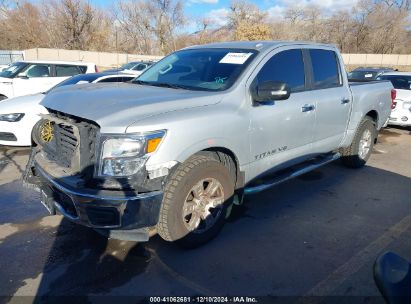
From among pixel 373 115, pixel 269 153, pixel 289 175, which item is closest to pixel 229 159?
pixel 269 153

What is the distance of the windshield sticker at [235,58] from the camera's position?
379 cm

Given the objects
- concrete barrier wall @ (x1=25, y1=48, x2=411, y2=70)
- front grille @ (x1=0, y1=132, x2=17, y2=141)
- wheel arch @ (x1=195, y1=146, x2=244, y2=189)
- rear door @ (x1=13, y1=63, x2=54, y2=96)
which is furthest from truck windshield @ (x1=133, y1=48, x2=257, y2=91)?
concrete barrier wall @ (x1=25, y1=48, x2=411, y2=70)

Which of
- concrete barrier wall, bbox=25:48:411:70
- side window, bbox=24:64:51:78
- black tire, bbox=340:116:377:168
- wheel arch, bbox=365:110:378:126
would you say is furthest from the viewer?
concrete barrier wall, bbox=25:48:411:70

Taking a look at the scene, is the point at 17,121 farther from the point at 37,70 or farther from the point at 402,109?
the point at 402,109

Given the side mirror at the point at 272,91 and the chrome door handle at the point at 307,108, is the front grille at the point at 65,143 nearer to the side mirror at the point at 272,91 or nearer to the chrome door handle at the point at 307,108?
the side mirror at the point at 272,91

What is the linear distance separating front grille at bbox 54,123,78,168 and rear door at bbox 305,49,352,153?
9.42 feet

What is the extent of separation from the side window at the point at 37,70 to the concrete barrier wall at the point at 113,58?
2798 centimetres

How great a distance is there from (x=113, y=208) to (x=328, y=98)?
3203 millimetres

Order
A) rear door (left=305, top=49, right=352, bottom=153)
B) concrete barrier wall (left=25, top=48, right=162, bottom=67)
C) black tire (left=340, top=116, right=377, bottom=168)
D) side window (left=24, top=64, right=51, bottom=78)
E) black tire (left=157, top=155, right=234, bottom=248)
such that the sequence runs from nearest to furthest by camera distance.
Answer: black tire (left=157, top=155, right=234, bottom=248)
rear door (left=305, top=49, right=352, bottom=153)
black tire (left=340, top=116, right=377, bottom=168)
side window (left=24, top=64, right=51, bottom=78)
concrete barrier wall (left=25, top=48, right=162, bottom=67)

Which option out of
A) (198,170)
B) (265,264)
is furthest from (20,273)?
(265,264)

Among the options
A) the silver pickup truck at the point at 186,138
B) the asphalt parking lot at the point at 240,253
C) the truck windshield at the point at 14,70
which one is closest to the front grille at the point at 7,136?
the asphalt parking lot at the point at 240,253

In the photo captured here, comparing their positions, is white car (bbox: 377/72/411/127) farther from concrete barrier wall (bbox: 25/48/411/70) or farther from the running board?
concrete barrier wall (bbox: 25/48/411/70)

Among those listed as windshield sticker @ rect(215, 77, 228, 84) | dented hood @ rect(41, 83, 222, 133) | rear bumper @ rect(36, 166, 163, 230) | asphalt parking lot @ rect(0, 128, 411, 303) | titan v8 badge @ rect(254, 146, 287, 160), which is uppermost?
windshield sticker @ rect(215, 77, 228, 84)

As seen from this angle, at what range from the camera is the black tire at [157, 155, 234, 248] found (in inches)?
119
